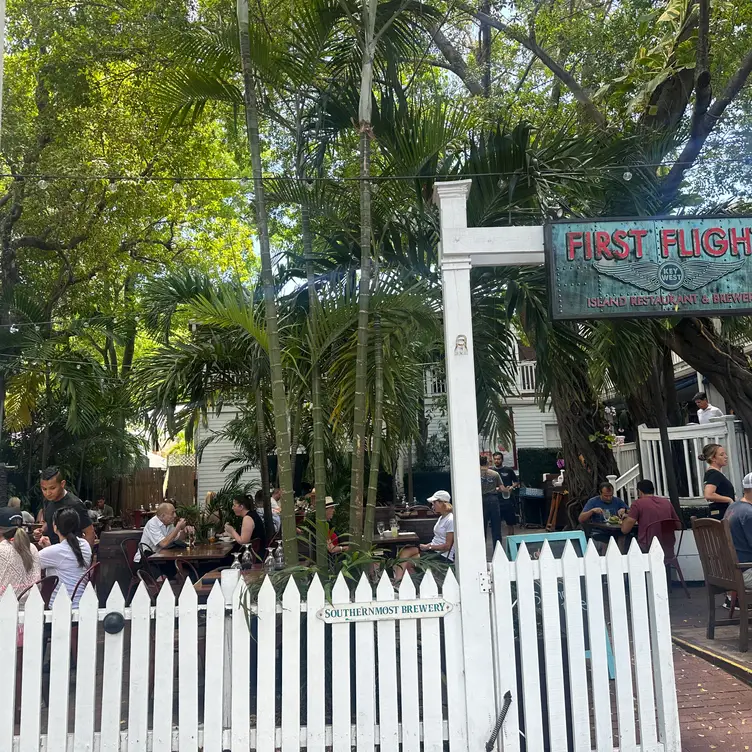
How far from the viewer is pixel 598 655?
402 centimetres

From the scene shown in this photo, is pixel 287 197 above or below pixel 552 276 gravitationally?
above

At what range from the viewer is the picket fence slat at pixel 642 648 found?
158 inches

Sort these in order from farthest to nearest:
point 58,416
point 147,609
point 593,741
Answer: point 58,416, point 593,741, point 147,609

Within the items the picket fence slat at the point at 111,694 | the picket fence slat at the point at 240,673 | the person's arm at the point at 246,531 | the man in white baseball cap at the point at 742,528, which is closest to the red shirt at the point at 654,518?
the man in white baseball cap at the point at 742,528

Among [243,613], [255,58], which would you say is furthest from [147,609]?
[255,58]

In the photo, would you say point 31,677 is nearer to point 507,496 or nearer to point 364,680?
point 364,680

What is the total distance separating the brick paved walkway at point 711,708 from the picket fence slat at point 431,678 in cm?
144

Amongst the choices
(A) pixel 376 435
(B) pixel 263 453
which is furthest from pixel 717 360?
(B) pixel 263 453

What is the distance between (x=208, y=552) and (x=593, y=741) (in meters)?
5.13

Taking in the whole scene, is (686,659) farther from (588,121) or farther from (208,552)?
(588,121)

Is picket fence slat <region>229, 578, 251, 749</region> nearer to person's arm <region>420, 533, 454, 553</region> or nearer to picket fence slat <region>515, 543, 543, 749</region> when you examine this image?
picket fence slat <region>515, 543, 543, 749</region>

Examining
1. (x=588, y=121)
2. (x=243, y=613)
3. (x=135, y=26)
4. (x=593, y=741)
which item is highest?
(x=135, y=26)

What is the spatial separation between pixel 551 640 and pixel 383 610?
920mm

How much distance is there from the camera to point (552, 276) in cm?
432
